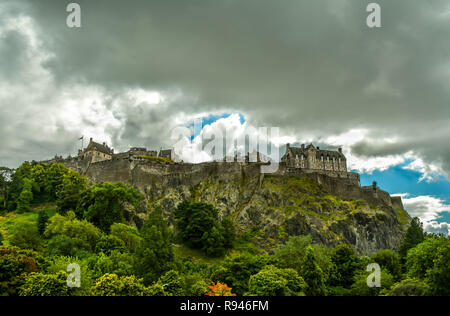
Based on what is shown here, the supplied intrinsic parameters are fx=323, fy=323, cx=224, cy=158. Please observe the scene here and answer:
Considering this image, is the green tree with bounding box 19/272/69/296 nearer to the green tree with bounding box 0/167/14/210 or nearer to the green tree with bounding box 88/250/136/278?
the green tree with bounding box 88/250/136/278

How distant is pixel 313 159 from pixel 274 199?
30.2 metres

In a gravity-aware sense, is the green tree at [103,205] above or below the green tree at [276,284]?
above

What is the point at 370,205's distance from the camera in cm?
8119

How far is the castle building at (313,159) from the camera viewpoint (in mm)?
100750

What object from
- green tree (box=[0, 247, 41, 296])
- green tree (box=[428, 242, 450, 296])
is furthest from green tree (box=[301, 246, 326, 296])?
green tree (box=[0, 247, 41, 296])

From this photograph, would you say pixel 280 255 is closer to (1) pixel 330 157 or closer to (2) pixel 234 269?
(2) pixel 234 269

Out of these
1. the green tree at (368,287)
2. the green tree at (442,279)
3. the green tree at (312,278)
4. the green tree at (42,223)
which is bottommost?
the green tree at (368,287)

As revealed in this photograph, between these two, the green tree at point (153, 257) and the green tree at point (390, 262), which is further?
the green tree at point (390, 262)

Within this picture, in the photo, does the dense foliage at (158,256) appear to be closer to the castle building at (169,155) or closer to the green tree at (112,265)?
the green tree at (112,265)

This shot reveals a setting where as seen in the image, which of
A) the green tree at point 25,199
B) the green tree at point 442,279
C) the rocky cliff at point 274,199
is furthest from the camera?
the rocky cliff at point 274,199

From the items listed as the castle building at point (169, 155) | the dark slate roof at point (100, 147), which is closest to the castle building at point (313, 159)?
the castle building at point (169, 155)

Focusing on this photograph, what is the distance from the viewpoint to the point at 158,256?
37531mm

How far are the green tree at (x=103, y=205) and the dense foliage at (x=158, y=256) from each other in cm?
18
